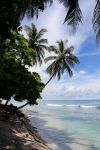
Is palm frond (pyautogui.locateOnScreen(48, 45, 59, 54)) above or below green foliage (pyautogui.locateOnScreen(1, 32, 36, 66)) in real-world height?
below

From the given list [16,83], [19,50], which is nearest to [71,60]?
[19,50]

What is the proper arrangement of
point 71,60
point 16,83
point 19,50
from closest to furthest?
point 16,83 < point 19,50 < point 71,60

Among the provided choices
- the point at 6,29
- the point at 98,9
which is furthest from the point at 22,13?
the point at 98,9

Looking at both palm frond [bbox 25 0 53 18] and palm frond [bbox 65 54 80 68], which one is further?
palm frond [bbox 65 54 80 68]

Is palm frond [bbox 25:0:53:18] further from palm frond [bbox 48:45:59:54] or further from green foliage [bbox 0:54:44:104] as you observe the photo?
palm frond [bbox 48:45:59:54]

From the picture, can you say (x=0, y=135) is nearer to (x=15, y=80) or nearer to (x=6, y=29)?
(x=6, y=29)

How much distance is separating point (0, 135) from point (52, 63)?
811 inches

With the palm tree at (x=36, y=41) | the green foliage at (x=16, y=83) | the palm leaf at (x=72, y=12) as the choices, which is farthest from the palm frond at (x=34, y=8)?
the palm tree at (x=36, y=41)

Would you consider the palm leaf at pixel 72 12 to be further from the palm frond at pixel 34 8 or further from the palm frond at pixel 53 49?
the palm frond at pixel 53 49

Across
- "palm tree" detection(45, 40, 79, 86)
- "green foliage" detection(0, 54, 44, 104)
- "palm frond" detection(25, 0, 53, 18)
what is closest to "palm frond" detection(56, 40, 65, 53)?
"palm tree" detection(45, 40, 79, 86)

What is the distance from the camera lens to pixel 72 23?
28.2 feet

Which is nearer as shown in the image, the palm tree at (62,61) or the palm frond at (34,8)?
the palm frond at (34,8)

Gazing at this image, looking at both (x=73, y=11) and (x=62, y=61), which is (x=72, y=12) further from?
(x=62, y=61)

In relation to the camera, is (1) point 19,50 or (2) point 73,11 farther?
(1) point 19,50
